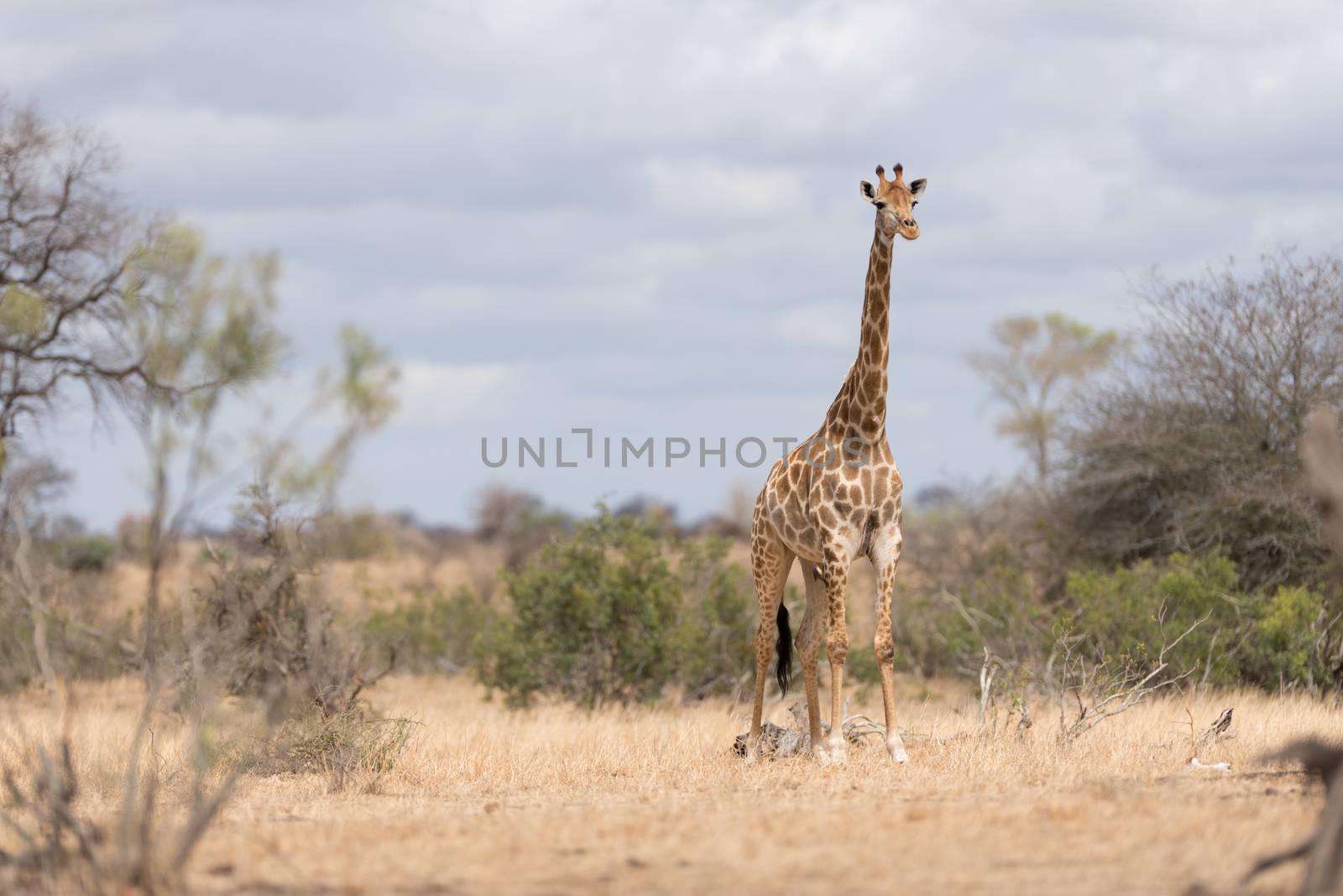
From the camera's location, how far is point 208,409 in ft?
18.1

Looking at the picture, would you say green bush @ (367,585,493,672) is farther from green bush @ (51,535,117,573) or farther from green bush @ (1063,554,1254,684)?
green bush @ (51,535,117,573)

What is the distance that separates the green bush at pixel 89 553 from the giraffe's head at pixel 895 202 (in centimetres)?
2110

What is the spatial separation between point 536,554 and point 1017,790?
9664mm

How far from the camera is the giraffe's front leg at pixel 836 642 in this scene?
28.5ft

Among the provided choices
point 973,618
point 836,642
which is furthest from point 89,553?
point 836,642

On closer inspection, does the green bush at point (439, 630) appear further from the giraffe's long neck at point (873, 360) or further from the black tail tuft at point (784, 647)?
the giraffe's long neck at point (873, 360)

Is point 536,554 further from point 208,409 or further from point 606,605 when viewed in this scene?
point 208,409

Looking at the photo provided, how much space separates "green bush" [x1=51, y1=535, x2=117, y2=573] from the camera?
2727cm

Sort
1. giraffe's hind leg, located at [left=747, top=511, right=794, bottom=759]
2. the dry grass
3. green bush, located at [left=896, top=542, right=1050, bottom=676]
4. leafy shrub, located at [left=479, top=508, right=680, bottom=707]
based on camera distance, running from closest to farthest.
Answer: the dry grass < giraffe's hind leg, located at [left=747, top=511, right=794, bottom=759] < leafy shrub, located at [left=479, top=508, right=680, bottom=707] < green bush, located at [left=896, top=542, right=1050, bottom=676]

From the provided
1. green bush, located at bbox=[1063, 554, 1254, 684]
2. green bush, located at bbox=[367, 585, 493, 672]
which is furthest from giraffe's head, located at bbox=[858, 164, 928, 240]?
green bush, located at bbox=[367, 585, 493, 672]

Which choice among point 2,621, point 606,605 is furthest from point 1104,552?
point 2,621

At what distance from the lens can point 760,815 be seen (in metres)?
6.29

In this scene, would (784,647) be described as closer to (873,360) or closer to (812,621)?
(812,621)

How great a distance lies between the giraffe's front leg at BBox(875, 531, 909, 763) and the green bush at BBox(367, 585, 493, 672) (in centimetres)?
1095
